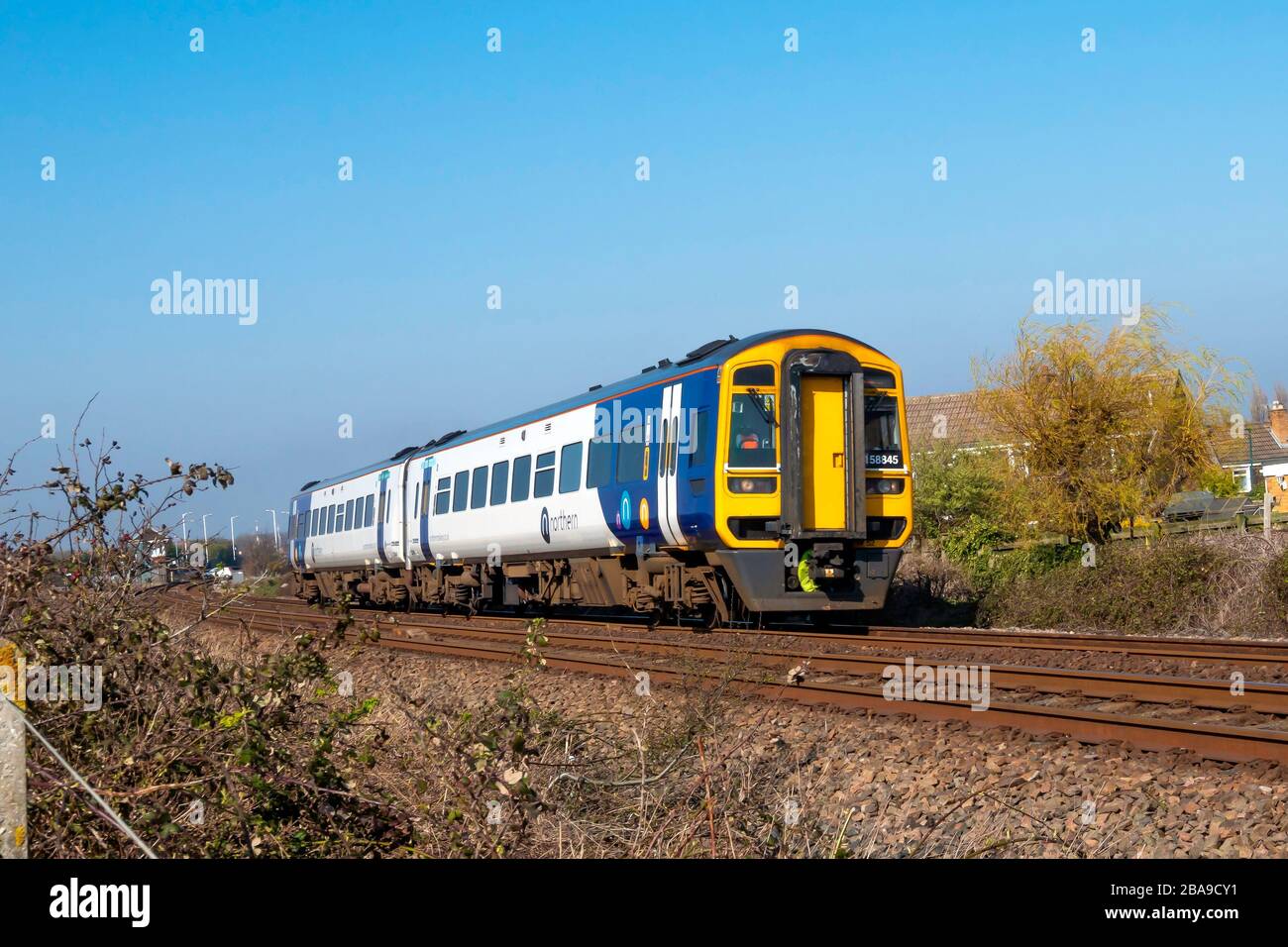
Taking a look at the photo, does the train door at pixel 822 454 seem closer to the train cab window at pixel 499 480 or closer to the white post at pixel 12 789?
the train cab window at pixel 499 480

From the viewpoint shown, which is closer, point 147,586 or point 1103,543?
point 147,586

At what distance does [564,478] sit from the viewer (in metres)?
17.2

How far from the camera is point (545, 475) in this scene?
18.0 m

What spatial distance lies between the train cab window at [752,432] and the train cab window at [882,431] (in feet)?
4.59

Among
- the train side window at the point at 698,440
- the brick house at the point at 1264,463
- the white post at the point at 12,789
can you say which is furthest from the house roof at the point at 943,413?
the white post at the point at 12,789

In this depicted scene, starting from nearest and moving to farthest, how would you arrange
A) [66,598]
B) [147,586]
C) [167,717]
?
[167,717] → [66,598] → [147,586]

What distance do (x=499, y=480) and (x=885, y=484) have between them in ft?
23.6

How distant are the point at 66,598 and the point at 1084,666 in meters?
8.92

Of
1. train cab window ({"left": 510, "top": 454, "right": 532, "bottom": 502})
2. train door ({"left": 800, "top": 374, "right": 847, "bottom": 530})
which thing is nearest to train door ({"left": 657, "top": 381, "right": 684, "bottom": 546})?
train door ({"left": 800, "top": 374, "right": 847, "bottom": 530})

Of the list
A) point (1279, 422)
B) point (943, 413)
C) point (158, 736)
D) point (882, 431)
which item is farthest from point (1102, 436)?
point (1279, 422)

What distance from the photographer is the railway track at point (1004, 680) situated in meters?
7.46
